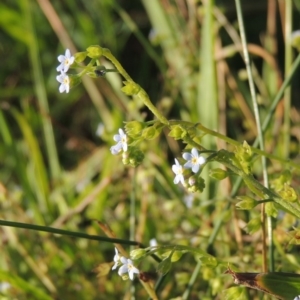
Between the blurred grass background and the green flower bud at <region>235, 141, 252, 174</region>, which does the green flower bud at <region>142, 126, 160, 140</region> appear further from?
the blurred grass background

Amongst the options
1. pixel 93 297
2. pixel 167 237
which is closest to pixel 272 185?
pixel 167 237

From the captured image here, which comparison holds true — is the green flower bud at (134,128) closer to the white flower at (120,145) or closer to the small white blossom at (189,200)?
the white flower at (120,145)

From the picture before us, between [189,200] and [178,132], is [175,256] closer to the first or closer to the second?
[178,132]

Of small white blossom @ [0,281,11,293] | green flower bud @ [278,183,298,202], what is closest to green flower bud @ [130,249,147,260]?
green flower bud @ [278,183,298,202]

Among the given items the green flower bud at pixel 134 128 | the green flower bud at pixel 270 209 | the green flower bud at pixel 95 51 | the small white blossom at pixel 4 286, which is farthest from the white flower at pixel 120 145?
the small white blossom at pixel 4 286

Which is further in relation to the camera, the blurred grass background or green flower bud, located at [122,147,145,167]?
the blurred grass background
